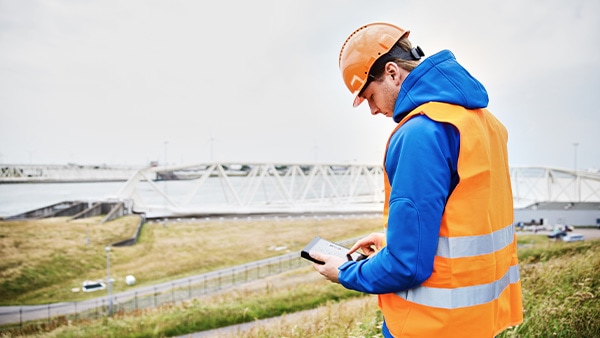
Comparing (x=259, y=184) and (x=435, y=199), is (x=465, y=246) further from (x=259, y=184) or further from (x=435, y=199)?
(x=259, y=184)

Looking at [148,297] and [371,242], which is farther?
[148,297]

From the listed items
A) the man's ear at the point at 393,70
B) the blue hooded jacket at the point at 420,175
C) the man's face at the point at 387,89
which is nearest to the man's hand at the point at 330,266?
the blue hooded jacket at the point at 420,175

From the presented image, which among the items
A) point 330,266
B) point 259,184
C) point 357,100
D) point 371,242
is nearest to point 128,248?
point 259,184

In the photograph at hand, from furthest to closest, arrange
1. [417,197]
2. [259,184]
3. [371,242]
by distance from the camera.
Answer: [259,184] → [371,242] → [417,197]

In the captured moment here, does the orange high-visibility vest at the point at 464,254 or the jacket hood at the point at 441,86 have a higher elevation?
the jacket hood at the point at 441,86

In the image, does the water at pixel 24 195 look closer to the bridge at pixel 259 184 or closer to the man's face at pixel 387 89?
the bridge at pixel 259 184

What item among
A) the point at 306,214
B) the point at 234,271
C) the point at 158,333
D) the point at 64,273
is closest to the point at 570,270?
the point at 158,333

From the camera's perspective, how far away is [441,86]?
1290mm

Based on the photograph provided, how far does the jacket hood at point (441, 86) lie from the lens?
1.28 metres

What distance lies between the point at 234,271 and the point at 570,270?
19.3m

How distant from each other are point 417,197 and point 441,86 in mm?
426

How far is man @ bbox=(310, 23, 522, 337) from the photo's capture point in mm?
1200

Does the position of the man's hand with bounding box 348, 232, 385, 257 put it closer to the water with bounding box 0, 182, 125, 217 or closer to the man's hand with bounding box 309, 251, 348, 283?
the man's hand with bounding box 309, 251, 348, 283

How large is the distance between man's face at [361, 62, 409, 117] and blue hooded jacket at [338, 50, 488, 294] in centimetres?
8
